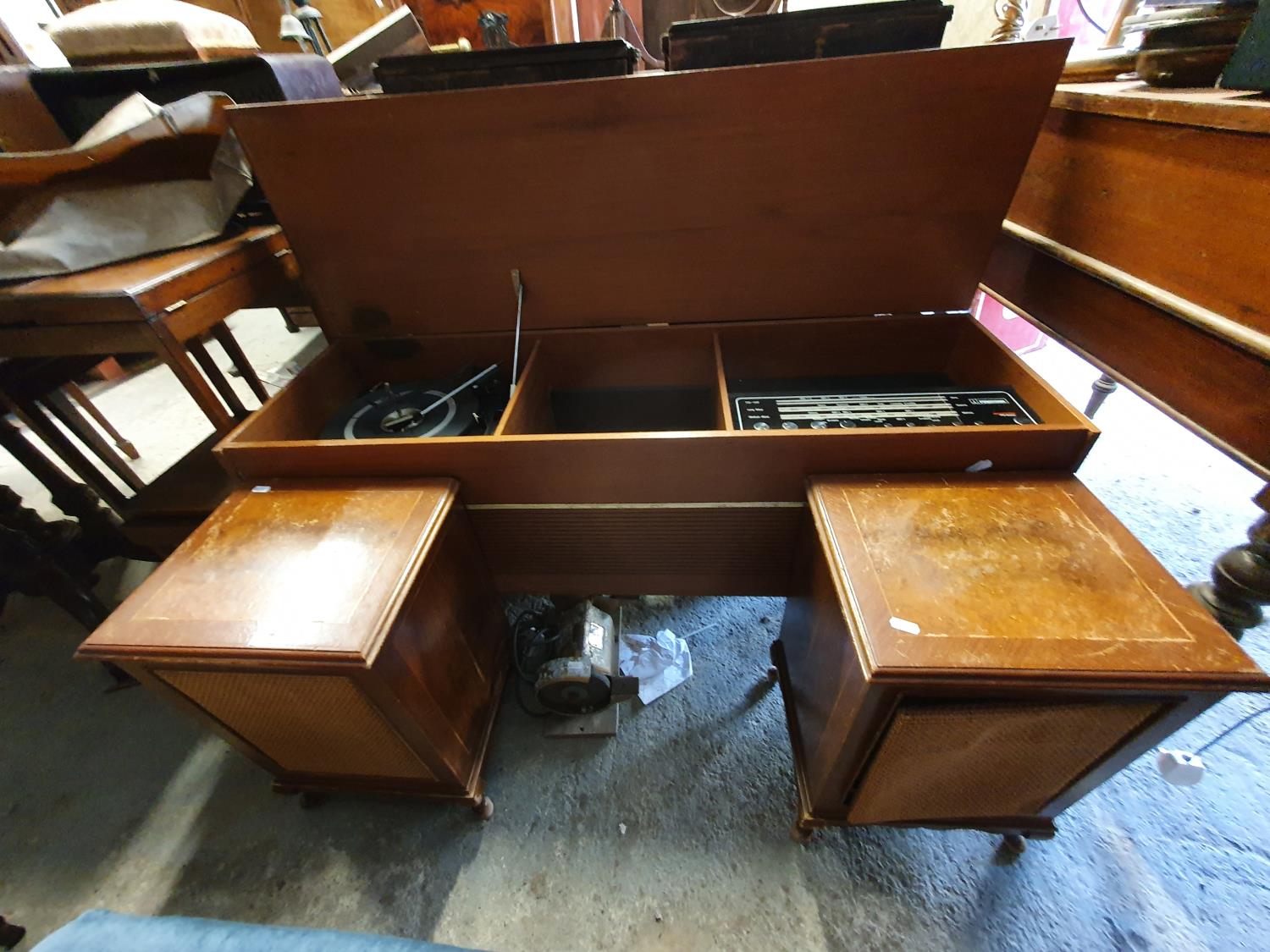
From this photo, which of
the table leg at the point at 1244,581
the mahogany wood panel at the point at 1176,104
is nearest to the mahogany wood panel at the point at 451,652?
the table leg at the point at 1244,581

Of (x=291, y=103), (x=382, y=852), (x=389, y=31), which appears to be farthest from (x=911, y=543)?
(x=389, y=31)

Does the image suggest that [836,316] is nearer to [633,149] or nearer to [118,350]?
[633,149]

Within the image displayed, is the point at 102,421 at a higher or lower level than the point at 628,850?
higher

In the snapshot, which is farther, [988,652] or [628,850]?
[628,850]

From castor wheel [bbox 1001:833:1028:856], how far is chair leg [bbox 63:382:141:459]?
117 inches

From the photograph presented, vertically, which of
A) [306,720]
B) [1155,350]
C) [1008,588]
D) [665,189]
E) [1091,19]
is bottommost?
[306,720]

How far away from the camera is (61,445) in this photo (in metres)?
1.46

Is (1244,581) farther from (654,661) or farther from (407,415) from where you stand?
(407,415)

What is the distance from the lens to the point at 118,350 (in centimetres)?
100

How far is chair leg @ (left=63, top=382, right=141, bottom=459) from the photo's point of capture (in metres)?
1.83

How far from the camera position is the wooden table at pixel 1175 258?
73 cm

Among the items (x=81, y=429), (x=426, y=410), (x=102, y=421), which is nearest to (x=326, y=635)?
(x=426, y=410)

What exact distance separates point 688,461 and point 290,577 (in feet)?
2.20

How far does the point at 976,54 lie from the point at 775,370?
0.66 meters
